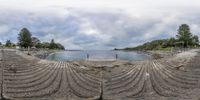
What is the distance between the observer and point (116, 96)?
3328mm

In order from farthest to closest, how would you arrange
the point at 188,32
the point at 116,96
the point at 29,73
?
the point at 188,32 → the point at 29,73 → the point at 116,96

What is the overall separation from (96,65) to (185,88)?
100 centimetres

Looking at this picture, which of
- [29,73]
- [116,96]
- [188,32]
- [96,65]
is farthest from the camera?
[188,32]

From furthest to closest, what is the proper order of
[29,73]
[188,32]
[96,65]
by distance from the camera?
[188,32], [96,65], [29,73]

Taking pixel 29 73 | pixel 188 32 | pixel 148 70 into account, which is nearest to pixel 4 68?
pixel 29 73

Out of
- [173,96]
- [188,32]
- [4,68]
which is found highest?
[188,32]

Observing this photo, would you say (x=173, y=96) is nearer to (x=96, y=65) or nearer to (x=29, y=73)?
(x=96, y=65)

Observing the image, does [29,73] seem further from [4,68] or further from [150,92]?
[150,92]

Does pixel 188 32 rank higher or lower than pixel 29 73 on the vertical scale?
higher

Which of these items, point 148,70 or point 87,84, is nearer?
point 87,84

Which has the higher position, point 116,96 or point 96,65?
point 96,65

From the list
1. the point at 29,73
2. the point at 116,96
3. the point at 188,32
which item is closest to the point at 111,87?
the point at 116,96

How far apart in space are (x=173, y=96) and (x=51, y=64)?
1.40m

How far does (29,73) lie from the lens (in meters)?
3.65
